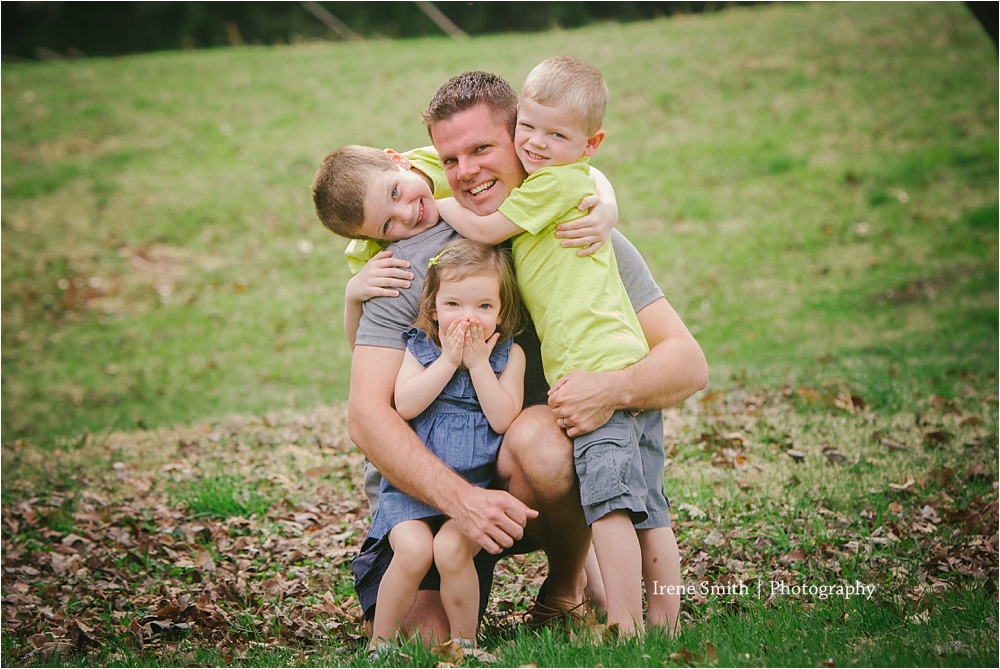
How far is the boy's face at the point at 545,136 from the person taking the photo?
3.16 metres

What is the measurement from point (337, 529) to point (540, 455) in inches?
88.3

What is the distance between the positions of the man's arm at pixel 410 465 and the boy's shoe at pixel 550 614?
0.56 m

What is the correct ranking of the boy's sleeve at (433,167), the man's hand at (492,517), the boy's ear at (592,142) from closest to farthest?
the man's hand at (492,517), the boy's ear at (592,142), the boy's sleeve at (433,167)

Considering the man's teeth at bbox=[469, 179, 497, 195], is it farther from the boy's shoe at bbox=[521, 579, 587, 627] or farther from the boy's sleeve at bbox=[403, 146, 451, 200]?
the boy's shoe at bbox=[521, 579, 587, 627]

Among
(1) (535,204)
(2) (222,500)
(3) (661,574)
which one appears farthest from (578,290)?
(2) (222,500)

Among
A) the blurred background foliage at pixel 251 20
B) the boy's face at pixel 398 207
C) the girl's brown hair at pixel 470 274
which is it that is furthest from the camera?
the blurred background foliage at pixel 251 20

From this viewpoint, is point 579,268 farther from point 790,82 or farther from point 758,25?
point 758,25

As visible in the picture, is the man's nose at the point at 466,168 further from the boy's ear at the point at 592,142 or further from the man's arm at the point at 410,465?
the man's arm at the point at 410,465

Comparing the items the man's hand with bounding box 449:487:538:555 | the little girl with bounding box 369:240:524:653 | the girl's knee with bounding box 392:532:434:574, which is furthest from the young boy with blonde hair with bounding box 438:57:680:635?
the girl's knee with bounding box 392:532:434:574

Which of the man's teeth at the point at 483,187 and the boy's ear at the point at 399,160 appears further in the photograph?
the boy's ear at the point at 399,160

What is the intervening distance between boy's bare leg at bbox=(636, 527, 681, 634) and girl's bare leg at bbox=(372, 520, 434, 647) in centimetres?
78

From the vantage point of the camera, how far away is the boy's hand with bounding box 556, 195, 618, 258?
314cm

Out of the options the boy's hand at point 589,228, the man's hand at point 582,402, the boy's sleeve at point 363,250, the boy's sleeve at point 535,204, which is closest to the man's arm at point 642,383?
the man's hand at point 582,402

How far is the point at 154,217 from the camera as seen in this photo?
1366 centimetres
